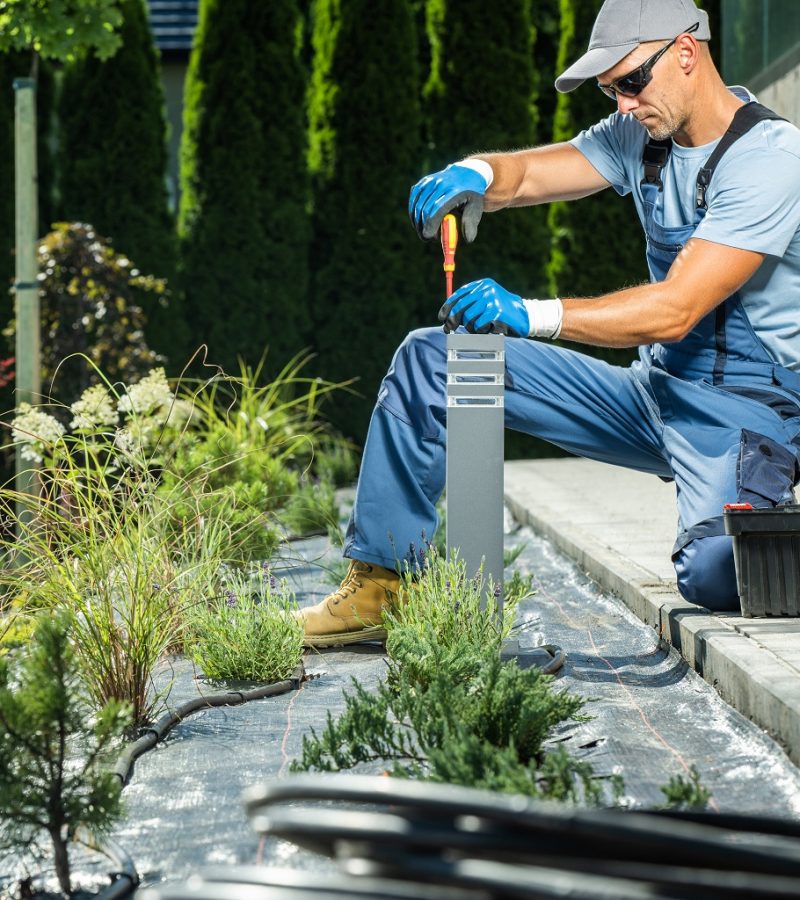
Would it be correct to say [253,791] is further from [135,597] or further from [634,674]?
[634,674]

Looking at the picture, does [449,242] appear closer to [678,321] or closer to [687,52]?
[678,321]

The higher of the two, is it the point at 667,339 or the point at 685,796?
the point at 667,339

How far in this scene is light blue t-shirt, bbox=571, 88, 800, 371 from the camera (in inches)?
119

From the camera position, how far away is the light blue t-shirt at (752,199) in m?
3.02

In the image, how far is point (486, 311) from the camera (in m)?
2.87

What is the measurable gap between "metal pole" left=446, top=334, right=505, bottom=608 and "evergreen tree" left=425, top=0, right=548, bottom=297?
21.9 feet

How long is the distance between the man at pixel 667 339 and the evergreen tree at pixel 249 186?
6.14 m

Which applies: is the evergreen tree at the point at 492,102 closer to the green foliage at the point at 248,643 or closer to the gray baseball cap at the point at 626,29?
the gray baseball cap at the point at 626,29

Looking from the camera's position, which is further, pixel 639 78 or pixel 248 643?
pixel 639 78

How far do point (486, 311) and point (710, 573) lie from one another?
2.70ft

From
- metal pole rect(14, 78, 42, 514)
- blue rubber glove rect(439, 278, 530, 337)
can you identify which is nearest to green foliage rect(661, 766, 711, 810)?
blue rubber glove rect(439, 278, 530, 337)

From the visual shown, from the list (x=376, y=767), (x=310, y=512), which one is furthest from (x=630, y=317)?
(x=310, y=512)

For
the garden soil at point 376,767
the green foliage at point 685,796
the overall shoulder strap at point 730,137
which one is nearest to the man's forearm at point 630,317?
the overall shoulder strap at point 730,137

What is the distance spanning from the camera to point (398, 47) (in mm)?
9297
